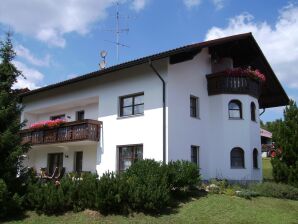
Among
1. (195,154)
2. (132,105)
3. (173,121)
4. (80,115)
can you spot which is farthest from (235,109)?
(80,115)

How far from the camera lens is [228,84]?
2105 cm

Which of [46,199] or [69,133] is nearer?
[46,199]

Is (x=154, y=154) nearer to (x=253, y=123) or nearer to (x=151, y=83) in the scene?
(x=151, y=83)

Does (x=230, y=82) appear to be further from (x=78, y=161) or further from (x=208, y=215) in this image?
(x=78, y=161)

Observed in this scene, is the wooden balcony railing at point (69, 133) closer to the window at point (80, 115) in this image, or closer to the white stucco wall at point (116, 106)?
the white stucco wall at point (116, 106)

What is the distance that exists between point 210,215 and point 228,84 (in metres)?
9.38

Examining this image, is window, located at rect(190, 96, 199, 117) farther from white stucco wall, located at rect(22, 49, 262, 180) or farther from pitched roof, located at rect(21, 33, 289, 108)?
Result: pitched roof, located at rect(21, 33, 289, 108)

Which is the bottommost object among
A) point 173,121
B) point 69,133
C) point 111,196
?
point 111,196

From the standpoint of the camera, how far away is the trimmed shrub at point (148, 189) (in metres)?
13.2

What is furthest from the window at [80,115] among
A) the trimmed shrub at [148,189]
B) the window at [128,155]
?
the trimmed shrub at [148,189]

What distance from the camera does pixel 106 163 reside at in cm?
2028

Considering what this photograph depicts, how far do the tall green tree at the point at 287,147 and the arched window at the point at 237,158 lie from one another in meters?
2.15

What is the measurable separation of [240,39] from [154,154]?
7727mm

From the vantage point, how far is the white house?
1858cm
